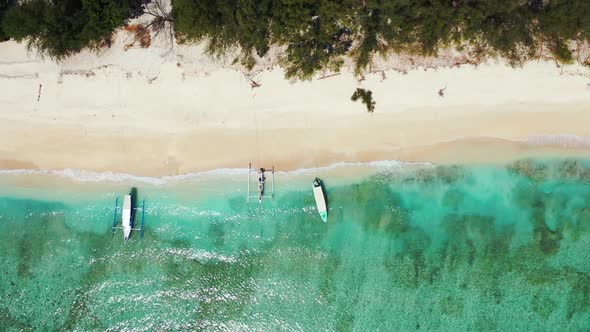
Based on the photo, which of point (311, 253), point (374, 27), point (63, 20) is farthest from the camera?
point (311, 253)

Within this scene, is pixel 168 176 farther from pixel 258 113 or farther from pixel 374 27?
pixel 374 27

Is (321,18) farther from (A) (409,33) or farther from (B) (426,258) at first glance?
(B) (426,258)

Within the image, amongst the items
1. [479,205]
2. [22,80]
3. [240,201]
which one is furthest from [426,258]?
[22,80]

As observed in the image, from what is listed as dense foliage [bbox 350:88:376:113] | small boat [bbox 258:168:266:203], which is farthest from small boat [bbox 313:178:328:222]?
dense foliage [bbox 350:88:376:113]

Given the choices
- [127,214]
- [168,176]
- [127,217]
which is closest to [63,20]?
[168,176]

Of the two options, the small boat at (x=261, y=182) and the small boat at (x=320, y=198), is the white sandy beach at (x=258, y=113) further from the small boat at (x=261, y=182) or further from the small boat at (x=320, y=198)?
the small boat at (x=320, y=198)

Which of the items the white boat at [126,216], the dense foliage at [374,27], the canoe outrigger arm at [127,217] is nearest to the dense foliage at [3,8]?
the dense foliage at [374,27]
